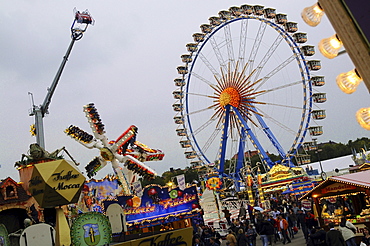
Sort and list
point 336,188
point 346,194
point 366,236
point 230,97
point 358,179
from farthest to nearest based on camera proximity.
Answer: point 230,97 < point 346,194 < point 336,188 < point 358,179 < point 366,236

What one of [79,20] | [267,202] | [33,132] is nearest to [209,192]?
[267,202]

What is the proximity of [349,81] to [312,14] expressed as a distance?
601mm

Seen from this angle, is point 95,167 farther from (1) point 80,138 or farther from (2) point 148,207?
(2) point 148,207

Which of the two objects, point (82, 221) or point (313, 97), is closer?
point (82, 221)

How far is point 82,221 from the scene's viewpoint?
8.40 m

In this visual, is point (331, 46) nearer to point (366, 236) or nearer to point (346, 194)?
point (366, 236)

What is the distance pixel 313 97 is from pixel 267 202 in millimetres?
8179

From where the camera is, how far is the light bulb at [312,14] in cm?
294

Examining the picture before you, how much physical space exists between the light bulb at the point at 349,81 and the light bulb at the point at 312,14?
0.49 m

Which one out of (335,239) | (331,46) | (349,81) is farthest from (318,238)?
(331,46)

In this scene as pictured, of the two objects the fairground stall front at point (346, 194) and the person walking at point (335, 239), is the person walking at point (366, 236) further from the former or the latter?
the person walking at point (335, 239)

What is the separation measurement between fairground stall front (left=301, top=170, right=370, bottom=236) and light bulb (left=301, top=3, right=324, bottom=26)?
9588 millimetres

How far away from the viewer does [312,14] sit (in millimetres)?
2951

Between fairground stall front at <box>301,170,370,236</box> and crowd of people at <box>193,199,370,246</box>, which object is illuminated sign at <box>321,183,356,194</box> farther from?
crowd of people at <box>193,199,370,246</box>
